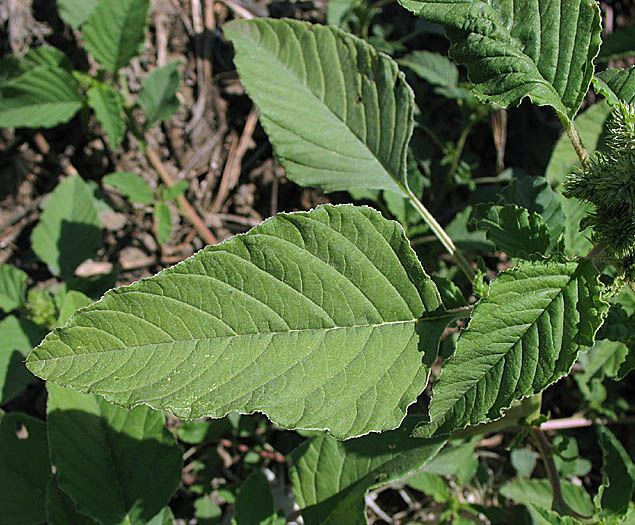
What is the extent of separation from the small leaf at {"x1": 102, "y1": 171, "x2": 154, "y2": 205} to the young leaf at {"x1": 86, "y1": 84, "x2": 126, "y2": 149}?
150 millimetres

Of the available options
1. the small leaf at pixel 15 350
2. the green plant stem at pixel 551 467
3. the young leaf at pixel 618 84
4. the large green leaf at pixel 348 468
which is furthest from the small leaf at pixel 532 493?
the small leaf at pixel 15 350

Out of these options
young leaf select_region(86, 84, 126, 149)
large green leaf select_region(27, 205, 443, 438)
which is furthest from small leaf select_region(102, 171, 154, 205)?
large green leaf select_region(27, 205, 443, 438)

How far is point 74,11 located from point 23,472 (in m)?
1.55

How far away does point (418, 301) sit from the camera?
106cm

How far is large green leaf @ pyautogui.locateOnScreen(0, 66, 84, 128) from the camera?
1.92m

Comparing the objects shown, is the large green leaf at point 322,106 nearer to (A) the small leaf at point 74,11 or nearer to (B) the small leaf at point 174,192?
(B) the small leaf at point 174,192

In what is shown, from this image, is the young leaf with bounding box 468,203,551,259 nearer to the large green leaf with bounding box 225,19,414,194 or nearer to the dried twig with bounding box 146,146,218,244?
the large green leaf with bounding box 225,19,414,194

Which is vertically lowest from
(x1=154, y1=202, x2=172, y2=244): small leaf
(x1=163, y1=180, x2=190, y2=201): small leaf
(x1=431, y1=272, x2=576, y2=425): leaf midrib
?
(x1=154, y1=202, x2=172, y2=244): small leaf

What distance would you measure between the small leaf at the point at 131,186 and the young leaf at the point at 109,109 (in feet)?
0.49

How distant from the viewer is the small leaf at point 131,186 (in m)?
1.99

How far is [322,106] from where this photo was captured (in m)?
1.36

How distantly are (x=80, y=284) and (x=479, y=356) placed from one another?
4.03ft

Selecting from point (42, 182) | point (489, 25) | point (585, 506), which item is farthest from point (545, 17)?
point (42, 182)

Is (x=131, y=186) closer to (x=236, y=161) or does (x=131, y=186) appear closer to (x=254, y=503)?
(x=236, y=161)
